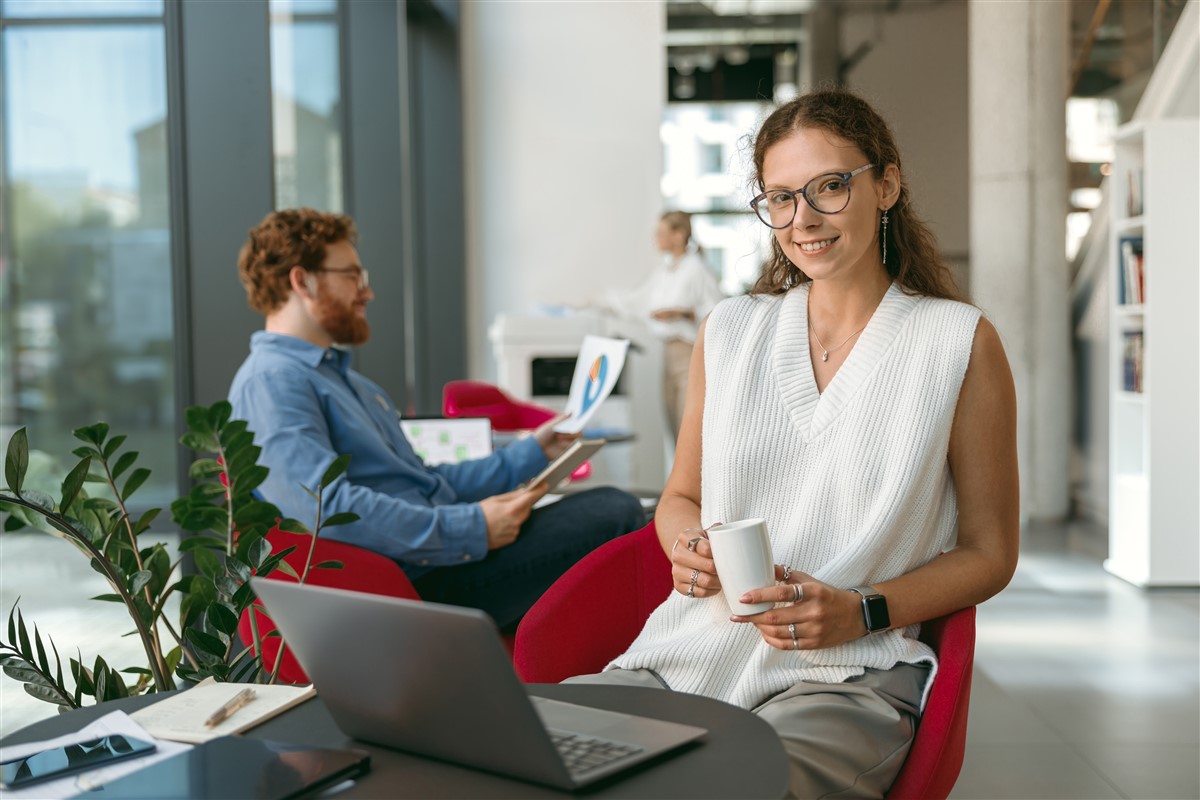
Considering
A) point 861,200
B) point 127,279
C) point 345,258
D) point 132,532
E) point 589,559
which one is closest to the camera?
point 132,532

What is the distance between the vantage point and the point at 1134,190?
5.51m

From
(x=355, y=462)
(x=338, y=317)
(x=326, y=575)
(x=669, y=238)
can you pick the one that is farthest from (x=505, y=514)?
(x=669, y=238)

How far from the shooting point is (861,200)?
1768mm

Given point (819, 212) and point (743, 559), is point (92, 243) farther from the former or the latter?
point (743, 559)

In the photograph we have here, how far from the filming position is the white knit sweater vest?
5.46 feet

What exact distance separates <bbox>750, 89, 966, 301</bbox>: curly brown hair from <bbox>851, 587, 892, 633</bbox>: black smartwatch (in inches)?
20.0

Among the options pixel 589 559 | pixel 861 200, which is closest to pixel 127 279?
pixel 589 559

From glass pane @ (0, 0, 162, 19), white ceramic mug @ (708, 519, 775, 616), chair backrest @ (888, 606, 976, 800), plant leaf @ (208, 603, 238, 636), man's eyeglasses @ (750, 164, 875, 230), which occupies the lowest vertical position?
chair backrest @ (888, 606, 976, 800)

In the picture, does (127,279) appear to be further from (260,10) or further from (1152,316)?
(1152,316)

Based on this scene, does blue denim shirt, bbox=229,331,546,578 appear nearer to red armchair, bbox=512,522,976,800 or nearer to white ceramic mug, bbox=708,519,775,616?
red armchair, bbox=512,522,976,800

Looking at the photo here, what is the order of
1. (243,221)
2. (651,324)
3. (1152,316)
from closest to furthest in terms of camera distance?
1. (243,221)
2. (1152,316)
3. (651,324)

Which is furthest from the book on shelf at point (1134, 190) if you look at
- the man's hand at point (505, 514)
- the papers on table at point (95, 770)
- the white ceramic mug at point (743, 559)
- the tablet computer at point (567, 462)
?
the papers on table at point (95, 770)

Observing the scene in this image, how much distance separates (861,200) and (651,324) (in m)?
6.38

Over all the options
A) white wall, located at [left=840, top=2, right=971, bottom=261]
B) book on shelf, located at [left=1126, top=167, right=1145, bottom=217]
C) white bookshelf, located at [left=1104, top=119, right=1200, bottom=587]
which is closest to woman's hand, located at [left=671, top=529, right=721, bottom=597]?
white bookshelf, located at [left=1104, top=119, right=1200, bottom=587]
